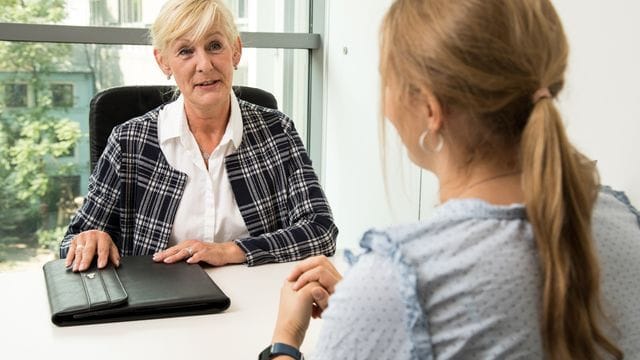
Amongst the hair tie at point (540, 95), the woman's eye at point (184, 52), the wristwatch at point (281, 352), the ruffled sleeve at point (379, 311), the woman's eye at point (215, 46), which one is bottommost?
the wristwatch at point (281, 352)

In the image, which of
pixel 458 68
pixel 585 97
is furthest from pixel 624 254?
pixel 585 97

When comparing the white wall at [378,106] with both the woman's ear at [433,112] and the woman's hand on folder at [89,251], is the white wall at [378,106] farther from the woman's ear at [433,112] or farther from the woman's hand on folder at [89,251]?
the woman's hand on folder at [89,251]

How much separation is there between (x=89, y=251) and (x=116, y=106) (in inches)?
23.2

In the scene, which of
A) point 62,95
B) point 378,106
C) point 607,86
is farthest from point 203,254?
point 62,95

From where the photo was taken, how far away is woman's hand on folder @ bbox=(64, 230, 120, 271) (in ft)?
5.22

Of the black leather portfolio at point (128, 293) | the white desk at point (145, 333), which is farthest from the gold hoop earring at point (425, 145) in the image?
the black leather portfolio at point (128, 293)

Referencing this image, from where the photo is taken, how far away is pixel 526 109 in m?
0.87

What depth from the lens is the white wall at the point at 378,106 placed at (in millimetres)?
1457

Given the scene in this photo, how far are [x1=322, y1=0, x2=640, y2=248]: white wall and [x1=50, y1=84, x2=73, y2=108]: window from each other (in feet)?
3.56

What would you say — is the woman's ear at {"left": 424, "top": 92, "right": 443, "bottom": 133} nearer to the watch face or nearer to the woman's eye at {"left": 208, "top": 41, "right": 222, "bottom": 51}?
the watch face

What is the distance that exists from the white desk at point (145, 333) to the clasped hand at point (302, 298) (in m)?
0.11

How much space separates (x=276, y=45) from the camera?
10.6ft

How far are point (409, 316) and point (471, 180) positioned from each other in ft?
0.63

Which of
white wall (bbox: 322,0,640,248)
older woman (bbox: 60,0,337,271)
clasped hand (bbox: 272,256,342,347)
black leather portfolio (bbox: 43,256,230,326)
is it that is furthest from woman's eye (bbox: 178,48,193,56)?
clasped hand (bbox: 272,256,342,347)
